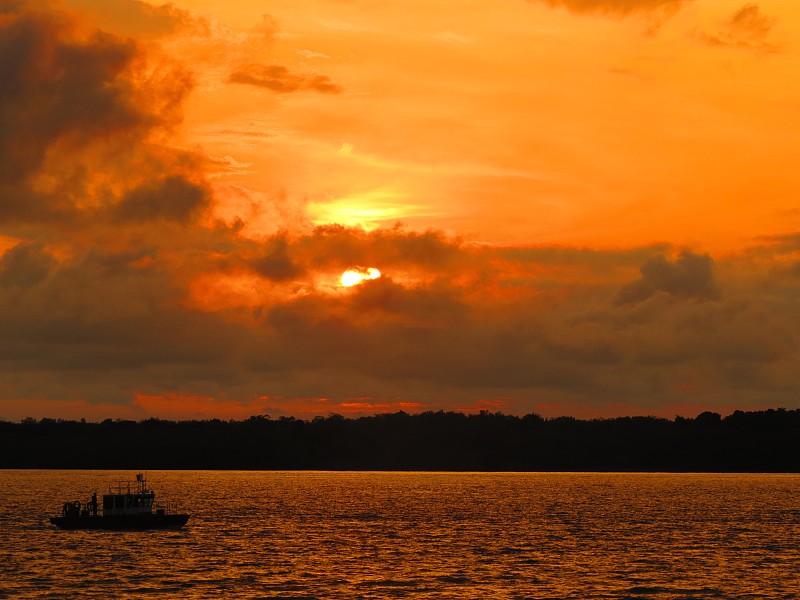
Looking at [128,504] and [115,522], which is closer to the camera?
[115,522]

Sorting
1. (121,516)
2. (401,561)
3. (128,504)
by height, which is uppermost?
(128,504)

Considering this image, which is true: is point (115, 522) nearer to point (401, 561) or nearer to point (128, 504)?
point (128, 504)

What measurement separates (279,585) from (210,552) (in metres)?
30.1

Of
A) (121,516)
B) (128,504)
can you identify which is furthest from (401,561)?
(128,504)

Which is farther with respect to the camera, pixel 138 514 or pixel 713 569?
pixel 138 514

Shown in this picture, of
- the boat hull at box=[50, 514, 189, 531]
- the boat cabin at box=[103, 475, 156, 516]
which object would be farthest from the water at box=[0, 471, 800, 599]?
the boat cabin at box=[103, 475, 156, 516]

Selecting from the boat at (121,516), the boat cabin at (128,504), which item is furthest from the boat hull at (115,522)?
the boat cabin at (128,504)

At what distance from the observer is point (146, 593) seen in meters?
93.2

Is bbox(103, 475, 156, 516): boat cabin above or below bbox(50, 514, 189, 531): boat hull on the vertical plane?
above

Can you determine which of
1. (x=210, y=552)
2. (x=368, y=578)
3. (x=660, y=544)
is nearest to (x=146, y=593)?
(x=368, y=578)

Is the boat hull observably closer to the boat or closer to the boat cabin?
the boat

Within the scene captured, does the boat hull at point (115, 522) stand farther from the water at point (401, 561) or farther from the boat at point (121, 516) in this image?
the water at point (401, 561)

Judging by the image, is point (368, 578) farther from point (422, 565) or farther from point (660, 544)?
point (660, 544)

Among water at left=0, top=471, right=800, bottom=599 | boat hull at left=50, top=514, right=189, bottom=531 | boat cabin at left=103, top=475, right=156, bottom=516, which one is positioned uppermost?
boat cabin at left=103, top=475, right=156, bottom=516
